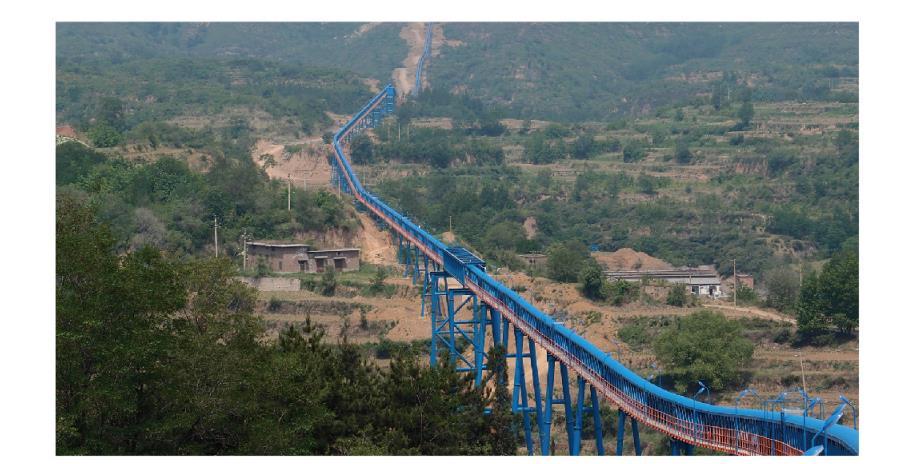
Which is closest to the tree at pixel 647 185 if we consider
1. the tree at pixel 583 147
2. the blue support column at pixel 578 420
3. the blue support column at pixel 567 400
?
the tree at pixel 583 147

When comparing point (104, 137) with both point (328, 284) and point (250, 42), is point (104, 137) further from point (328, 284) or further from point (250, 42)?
point (250, 42)

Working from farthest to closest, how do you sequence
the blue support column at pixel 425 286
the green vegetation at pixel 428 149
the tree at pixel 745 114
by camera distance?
the tree at pixel 745 114
the green vegetation at pixel 428 149
the blue support column at pixel 425 286

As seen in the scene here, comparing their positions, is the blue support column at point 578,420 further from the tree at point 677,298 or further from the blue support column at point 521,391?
the tree at point 677,298

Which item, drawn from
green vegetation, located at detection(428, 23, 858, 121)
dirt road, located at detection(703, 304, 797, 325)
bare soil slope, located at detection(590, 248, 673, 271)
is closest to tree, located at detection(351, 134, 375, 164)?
bare soil slope, located at detection(590, 248, 673, 271)

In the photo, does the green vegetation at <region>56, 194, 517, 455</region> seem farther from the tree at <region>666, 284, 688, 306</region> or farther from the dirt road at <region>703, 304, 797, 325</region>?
the tree at <region>666, 284, 688, 306</region>

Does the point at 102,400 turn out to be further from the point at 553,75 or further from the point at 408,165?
the point at 553,75

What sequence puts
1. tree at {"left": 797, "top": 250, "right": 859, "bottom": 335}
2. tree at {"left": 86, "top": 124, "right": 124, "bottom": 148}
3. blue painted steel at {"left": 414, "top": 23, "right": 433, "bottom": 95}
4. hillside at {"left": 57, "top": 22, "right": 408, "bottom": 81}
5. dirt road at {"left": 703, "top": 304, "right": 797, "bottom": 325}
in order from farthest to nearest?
hillside at {"left": 57, "top": 22, "right": 408, "bottom": 81} < blue painted steel at {"left": 414, "top": 23, "right": 433, "bottom": 95} < tree at {"left": 86, "top": 124, "right": 124, "bottom": 148} < dirt road at {"left": 703, "top": 304, "right": 797, "bottom": 325} < tree at {"left": 797, "top": 250, "right": 859, "bottom": 335}

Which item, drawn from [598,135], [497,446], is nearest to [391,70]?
[598,135]
